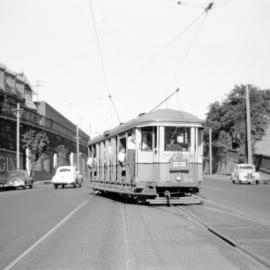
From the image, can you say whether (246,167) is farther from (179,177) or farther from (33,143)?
(179,177)

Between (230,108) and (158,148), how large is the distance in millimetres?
49692

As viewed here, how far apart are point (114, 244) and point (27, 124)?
48548mm

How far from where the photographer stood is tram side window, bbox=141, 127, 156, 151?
17688 mm

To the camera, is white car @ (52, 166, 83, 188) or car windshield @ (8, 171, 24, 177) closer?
white car @ (52, 166, 83, 188)

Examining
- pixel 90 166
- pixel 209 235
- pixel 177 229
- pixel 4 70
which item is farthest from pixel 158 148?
pixel 4 70

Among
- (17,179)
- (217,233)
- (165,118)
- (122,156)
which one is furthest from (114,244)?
(17,179)

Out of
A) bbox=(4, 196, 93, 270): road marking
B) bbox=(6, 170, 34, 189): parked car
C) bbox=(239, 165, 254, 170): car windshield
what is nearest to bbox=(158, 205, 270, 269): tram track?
bbox=(4, 196, 93, 270): road marking

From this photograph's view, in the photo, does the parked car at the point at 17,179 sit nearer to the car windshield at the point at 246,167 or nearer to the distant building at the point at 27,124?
the distant building at the point at 27,124

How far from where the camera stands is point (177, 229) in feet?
36.7

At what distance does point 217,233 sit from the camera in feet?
33.3

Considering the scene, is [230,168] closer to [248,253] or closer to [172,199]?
[172,199]

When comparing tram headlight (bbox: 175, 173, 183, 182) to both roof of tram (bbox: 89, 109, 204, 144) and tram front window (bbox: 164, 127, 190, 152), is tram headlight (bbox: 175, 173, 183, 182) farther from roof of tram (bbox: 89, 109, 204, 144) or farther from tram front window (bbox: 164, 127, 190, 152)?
roof of tram (bbox: 89, 109, 204, 144)

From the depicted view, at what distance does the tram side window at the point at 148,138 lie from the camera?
58.0 feet

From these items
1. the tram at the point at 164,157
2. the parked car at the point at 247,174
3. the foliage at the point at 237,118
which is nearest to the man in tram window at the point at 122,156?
the tram at the point at 164,157
